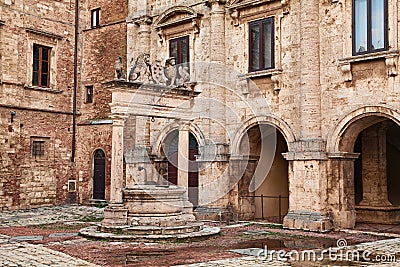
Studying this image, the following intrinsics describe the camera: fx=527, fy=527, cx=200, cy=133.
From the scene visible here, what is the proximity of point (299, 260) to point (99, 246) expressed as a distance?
423cm

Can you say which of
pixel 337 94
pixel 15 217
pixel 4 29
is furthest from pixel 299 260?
pixel 4 29

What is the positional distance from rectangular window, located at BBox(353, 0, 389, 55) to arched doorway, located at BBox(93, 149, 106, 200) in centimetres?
1231

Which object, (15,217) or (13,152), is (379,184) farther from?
(13,152)

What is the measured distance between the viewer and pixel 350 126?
14.3 m

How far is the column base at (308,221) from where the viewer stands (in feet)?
46.4

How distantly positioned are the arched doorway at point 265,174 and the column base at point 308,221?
2583 mm

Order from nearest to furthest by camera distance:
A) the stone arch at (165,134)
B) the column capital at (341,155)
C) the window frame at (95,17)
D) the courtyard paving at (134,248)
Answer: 1. the courtyard paving at (134,248)
2. the column capital at (341,155)
3. the stone arch at (165,134)
4. the window frame at (95,17)

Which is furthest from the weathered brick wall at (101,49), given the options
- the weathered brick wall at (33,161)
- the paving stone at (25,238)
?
the paving stone at (25,238)

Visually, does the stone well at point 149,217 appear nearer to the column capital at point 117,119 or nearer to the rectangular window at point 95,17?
the column capital at point 117,119

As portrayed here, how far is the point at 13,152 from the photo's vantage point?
20.9 meters

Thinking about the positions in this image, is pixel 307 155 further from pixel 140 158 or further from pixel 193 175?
pixel 140 158

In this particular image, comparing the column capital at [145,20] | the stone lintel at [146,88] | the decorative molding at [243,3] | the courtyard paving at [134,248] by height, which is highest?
the column capital at [145,20]

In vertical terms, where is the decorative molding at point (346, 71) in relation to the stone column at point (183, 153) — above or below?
above

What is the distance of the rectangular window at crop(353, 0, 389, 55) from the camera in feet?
45.1
